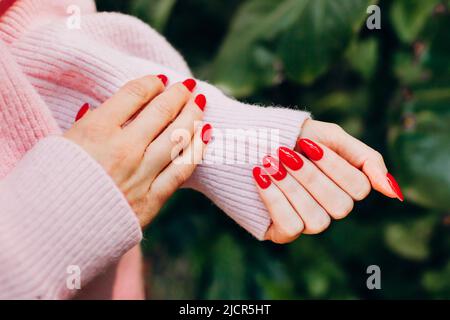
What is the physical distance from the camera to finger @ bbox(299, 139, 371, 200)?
1.63ft

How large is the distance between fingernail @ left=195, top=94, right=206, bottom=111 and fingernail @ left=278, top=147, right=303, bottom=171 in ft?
0.31

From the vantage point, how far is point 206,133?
520mm

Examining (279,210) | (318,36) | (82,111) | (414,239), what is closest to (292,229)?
(279,210)

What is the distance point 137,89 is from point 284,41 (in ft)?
1.37

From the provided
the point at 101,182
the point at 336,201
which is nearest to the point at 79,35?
the point at 101,182

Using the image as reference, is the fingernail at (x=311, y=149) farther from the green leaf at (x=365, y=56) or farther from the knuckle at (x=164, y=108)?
the green leaf at (x=365, y=56)

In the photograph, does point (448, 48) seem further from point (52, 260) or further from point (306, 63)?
point (52, 260)

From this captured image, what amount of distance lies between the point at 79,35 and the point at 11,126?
126mm

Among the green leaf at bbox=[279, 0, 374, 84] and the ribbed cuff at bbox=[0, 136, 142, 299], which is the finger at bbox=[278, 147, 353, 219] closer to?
the ribbed cuff at bbox=[0, 136, 142, 299]

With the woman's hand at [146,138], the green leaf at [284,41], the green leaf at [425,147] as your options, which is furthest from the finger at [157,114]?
the green leaf at [425,147]

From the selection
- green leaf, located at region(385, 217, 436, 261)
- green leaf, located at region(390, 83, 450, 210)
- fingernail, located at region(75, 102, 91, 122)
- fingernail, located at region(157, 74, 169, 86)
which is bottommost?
green leaf, located at region(385, 217, 436, 261)

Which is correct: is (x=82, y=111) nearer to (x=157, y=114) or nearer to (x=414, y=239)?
(x=157, y=114)

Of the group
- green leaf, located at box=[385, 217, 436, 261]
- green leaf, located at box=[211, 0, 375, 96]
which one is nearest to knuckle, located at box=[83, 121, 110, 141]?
green leaf, located at box=[211, 0, 375, 96]

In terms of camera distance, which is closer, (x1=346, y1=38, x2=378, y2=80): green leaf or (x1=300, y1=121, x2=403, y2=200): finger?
(x1=300, y1=121, x2=403, y2=200): finger
